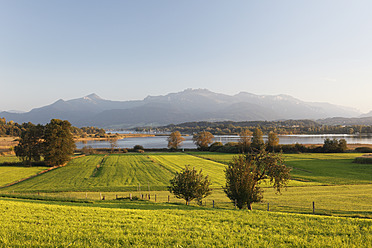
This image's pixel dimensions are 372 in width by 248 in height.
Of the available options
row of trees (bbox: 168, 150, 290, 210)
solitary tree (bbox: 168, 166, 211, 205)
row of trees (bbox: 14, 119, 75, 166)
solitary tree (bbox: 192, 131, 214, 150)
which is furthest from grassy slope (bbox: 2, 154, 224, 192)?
solitary tree (bbox: 192, 131, 214, 150)

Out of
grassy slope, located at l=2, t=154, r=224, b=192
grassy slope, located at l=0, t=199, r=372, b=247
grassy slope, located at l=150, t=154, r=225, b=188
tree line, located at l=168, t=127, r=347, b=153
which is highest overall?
grassy slope, located at l=0, t=199, r=372, b=247

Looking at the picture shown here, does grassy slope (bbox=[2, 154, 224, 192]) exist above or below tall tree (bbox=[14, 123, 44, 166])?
below

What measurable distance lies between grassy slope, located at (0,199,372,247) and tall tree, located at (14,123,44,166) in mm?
66776

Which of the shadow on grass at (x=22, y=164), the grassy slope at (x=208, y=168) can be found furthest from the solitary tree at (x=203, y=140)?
the shadow on grass at (x=22, y=164)

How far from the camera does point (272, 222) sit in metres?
14.7

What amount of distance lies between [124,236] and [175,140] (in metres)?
117

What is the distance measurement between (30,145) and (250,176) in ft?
241

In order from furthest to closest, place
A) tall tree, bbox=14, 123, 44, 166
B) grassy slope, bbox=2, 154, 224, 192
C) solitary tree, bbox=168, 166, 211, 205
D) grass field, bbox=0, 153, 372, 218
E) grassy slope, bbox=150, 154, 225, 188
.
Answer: tall tree, bbox=14, 123, 44, 166 < grassy slope, bbox=150, 154, 225, 188 < grassy slope, bbox=2, 154, 224, 192 < grass field, bbox=0, 153, 372, 218 < solitary tree, bbox=168, 166, 211, 205

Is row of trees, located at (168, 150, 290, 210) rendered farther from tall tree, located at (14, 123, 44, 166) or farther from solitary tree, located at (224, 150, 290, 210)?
tall tree, located at (14, 123, 44, 166)

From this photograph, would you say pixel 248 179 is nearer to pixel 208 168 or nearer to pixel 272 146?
pixel 208 168

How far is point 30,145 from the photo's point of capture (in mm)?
72875

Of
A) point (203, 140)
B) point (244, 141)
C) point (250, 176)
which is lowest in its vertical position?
point (203, 140)

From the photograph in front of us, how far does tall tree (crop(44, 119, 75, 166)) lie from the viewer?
71125 millimetres


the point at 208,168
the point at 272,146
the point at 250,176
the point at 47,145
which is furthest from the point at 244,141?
the point at 250,176
